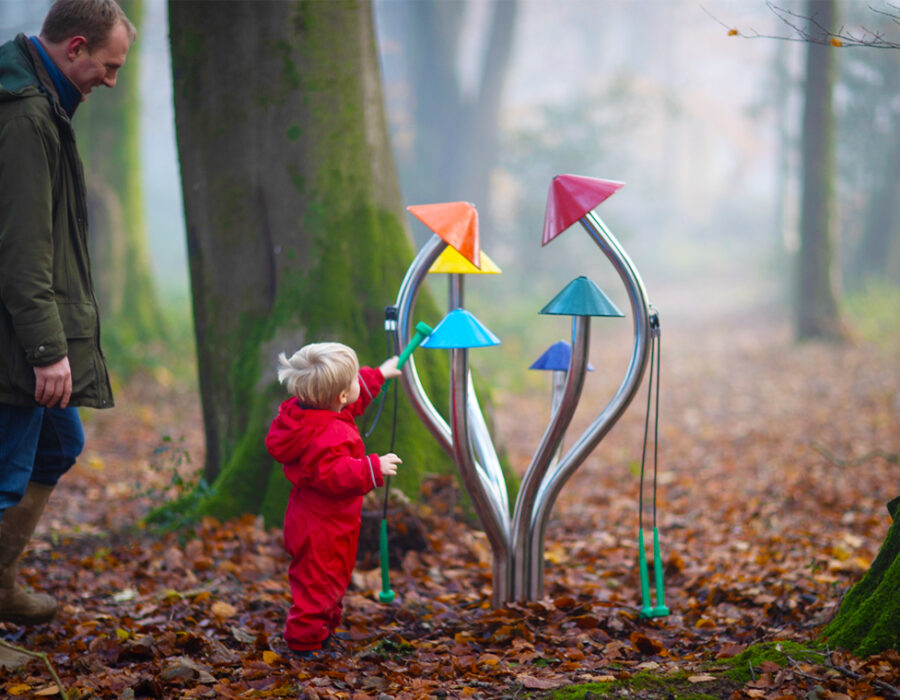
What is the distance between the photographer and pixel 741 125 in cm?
3975

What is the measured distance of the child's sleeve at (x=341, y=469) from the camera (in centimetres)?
266

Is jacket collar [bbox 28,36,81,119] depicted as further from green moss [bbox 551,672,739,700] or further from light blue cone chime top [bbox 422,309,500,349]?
green moss [bbox 551,672,739,700]

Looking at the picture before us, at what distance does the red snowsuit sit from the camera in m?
2.67

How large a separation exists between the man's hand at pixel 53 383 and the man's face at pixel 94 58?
95cm

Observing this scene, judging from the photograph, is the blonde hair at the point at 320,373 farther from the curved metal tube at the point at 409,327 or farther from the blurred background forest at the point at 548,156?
the blurred background forest at the point at 548,156

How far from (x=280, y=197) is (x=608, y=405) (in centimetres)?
229

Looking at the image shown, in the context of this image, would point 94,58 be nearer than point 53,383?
No

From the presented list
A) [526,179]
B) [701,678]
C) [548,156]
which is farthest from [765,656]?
[548,156]

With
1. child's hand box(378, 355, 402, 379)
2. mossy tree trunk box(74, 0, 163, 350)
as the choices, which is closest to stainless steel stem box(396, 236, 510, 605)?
child's hand box(378, 355, 402, 379)

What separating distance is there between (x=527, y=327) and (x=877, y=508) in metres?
9.73

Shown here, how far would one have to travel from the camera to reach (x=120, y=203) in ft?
36.3

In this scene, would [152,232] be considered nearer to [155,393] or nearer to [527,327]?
[527,327]

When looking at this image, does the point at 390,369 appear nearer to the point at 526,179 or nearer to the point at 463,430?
the point at 463,430

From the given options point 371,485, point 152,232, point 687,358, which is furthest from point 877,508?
point 152,232
